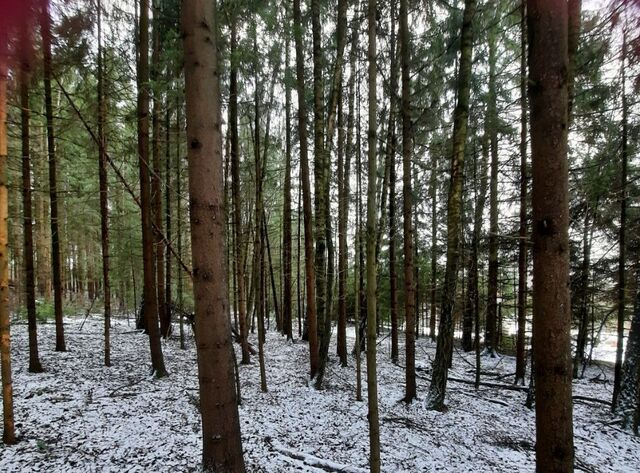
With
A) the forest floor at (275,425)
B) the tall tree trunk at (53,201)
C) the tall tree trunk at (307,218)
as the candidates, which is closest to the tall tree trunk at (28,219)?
the tall tree trunk at (53,201)

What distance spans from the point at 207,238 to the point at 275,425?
4158mm

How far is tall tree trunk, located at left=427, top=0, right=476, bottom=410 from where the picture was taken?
6180 millimetres

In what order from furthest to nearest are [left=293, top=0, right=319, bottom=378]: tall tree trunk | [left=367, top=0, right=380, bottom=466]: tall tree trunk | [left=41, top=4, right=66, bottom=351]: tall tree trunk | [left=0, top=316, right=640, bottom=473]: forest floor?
[left=293, top=0, right=319, bottom=378]: tall tree trunk → [left=41, top=4, right=66, bottom=351]: tall tree trunk → [left=0, top=316, right=640, bottom=473]: forest floor → [left=367, top=0, right=380, bottom=466]: tall tree trunk

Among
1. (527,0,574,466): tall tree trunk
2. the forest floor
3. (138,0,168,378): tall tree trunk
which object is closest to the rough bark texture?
the forest floor

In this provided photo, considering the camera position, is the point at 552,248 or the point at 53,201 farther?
the point at 53,201

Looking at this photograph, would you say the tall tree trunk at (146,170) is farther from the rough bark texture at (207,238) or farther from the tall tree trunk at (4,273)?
the rough bark texture at (207,238)

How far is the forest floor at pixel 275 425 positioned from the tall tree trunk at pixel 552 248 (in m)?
3.04

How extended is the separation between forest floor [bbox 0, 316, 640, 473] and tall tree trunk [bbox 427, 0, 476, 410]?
743mm

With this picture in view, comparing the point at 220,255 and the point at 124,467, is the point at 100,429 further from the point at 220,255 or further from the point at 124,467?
the point at 220,255

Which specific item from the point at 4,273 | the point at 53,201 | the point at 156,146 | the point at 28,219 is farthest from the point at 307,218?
the point at 53,201

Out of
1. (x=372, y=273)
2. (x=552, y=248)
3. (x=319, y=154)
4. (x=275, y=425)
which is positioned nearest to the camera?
(x=552, y=248)

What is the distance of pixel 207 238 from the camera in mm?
2832

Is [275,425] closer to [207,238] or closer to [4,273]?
[207,238]

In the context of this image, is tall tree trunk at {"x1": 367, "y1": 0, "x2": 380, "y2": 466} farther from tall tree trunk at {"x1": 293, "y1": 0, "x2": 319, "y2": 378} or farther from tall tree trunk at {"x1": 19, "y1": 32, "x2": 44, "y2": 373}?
tall tree trunk at {"x1": 19, "y1": 32, "x2": 44, "y2": 373}
